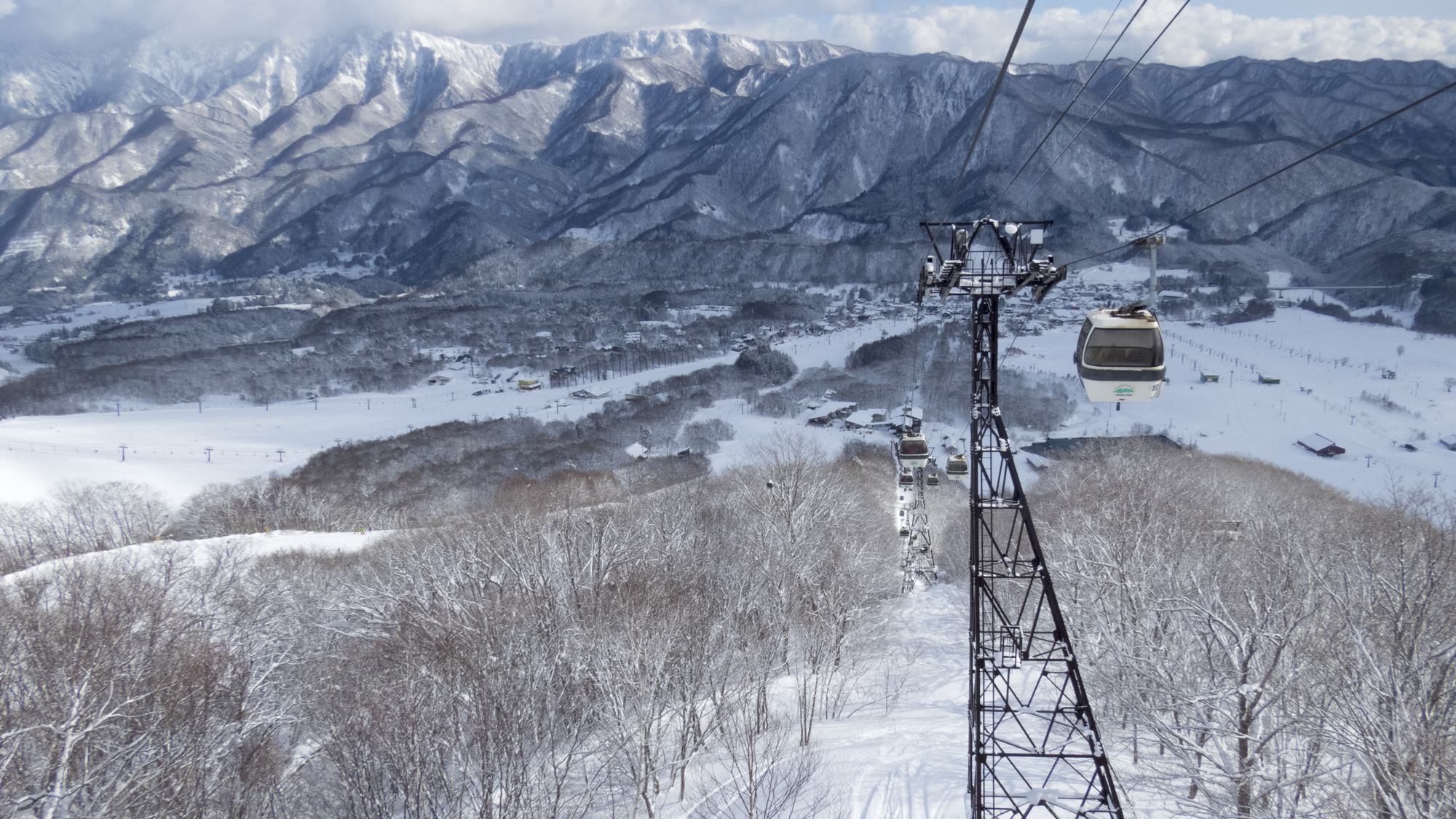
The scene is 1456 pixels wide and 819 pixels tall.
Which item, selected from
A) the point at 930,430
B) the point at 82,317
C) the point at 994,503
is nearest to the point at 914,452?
the point at 994,503

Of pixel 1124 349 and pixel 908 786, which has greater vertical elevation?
pixel 1124 349

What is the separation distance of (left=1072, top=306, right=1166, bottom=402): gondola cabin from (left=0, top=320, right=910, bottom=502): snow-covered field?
62.3 meters

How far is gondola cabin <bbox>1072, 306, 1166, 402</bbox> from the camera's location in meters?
9.81

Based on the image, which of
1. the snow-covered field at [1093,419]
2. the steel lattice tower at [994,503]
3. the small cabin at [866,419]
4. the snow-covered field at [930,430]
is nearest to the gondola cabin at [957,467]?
the snow-covered field at [930,430]

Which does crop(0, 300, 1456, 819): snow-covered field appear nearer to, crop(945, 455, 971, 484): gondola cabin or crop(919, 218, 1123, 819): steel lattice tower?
crop(919, 218, 1123, 819): steel lattice tower

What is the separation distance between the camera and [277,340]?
436ft


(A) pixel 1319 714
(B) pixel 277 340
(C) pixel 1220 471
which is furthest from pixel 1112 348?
(B) pixel 277 340

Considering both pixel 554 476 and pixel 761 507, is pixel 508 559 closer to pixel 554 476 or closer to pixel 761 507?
pixel 761 507

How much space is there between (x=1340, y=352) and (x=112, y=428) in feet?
478

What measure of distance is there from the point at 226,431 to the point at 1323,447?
9960 cm

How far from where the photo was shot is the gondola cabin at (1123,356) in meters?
9.81

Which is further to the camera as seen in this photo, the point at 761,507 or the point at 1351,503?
the point at 1351,503

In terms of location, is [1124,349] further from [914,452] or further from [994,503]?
[914,452]

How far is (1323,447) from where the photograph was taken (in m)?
58.6
